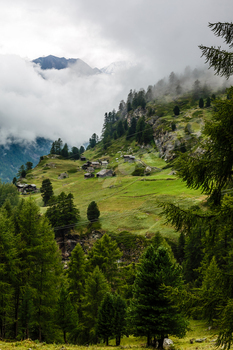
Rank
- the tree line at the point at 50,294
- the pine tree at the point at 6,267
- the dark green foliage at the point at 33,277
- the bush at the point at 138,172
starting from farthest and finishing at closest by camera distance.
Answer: the bush at the point at 138,172 → the dark green foliage at the point at 33,277 → the pine tree at the point at 6,267 → the tree line at the point at 50,294

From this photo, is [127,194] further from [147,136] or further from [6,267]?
[147,136]

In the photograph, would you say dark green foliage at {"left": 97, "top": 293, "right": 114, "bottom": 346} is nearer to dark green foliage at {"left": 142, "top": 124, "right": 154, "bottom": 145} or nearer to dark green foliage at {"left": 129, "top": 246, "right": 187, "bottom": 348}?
dark green foliage at {"left": 129, "top": 246, "right": 187, "bottom": 348}

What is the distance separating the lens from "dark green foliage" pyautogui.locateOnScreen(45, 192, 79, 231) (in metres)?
62.8

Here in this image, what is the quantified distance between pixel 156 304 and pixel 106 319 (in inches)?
346

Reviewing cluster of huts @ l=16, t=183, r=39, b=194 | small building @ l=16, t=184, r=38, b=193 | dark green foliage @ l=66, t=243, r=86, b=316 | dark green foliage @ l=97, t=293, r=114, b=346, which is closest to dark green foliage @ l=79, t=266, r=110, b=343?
dark green foliage @ l=66, t=243, r=86, b=316

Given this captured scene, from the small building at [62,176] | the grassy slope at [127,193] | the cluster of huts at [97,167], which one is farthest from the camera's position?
the small building at [62,176]

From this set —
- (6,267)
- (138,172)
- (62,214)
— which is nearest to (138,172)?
(138,172)

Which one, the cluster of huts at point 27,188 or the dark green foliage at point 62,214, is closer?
the dark green foliage at point 62,214

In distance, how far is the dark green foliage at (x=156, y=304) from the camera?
57.6 feet

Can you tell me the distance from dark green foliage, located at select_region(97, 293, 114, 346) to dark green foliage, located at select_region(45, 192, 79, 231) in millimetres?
39468

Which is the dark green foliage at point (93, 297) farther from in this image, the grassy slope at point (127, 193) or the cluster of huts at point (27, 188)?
the cluster of huts at point (27, 188)

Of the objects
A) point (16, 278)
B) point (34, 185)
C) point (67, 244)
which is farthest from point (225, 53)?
point (34, 185)

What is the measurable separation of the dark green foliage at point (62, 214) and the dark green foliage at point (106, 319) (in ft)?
129

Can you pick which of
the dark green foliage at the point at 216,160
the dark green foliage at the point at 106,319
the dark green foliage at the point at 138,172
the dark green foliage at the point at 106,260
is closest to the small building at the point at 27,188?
the dark green foliage at the point at 138,172
